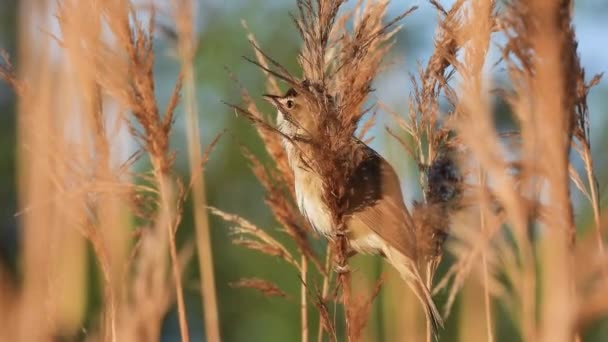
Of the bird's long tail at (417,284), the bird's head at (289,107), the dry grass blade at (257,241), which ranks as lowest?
the bird's long tail at (417,284)

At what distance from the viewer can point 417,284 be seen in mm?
3195

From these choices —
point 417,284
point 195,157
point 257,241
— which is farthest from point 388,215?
point 195,157

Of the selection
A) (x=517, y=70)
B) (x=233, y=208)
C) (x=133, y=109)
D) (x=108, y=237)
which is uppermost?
(x=233, y=208)

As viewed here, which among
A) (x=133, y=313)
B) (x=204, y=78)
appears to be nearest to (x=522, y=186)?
(x=133, y=313)

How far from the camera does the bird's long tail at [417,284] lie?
2905 mm

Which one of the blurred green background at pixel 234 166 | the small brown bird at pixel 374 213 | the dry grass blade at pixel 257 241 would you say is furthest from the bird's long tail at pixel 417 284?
the blurred green background at pixel 234 166

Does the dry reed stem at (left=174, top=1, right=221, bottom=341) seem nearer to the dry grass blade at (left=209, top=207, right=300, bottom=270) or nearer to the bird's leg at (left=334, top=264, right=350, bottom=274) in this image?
the dry grass blade at (left=209, top=207, right=300, bottom=270)

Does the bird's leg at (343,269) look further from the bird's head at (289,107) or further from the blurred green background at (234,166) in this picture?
the blurred green background at (234,166)

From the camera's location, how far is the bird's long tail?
114 inches

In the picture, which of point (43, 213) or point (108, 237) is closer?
point (43, 213)

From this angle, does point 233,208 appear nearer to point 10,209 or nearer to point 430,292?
point 10,209

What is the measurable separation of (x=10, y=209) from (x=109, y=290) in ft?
47.3

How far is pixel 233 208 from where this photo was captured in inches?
632

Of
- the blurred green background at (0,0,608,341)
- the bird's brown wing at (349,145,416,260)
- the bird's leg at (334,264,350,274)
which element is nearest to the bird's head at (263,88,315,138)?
the bird's brown wing at (349,145,416,260)
